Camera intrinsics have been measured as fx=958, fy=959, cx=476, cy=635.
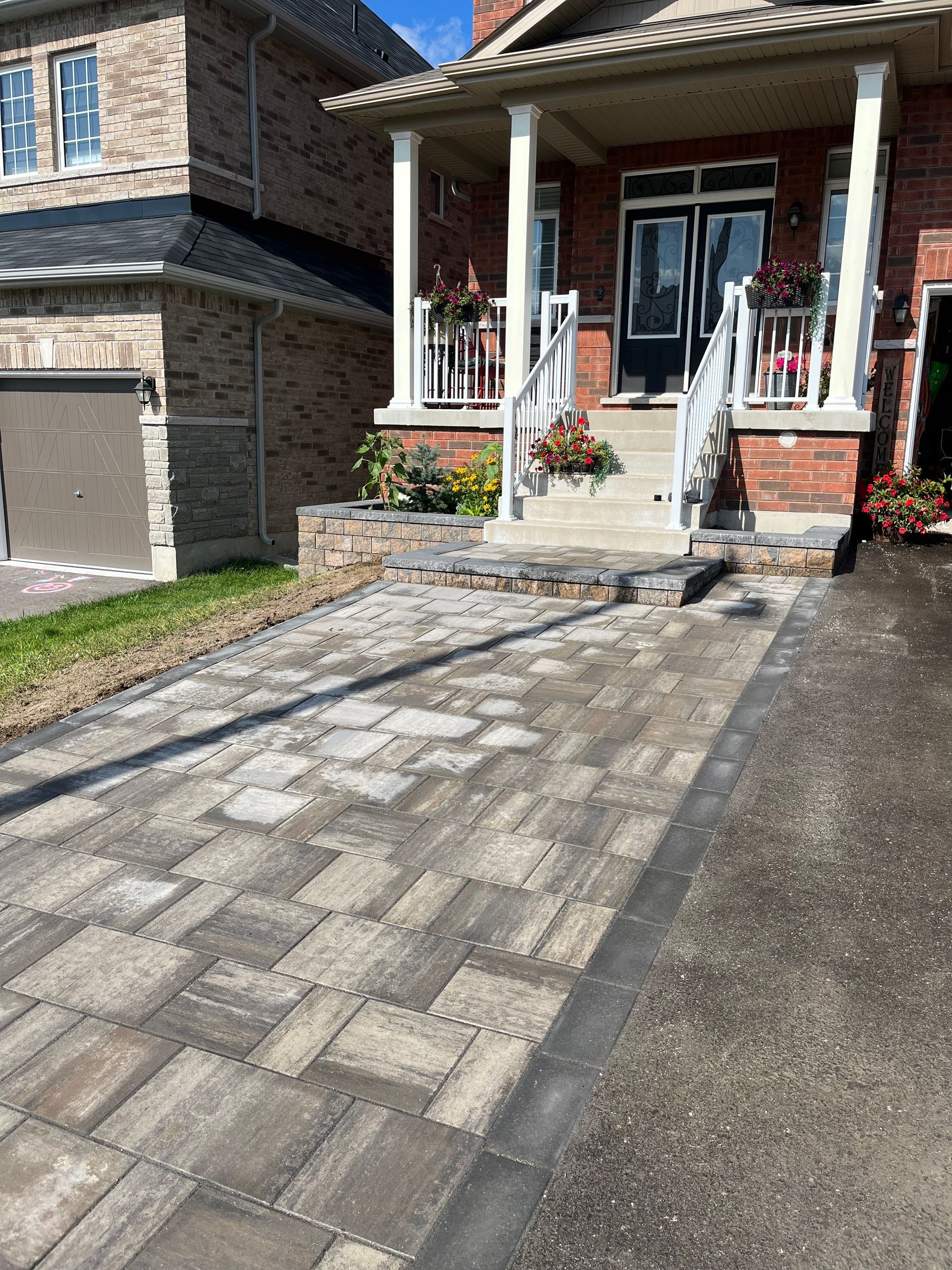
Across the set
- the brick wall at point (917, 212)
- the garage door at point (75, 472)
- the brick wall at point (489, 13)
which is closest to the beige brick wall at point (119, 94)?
the garage door at point (75, 472)

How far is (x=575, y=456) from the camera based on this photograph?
347 inches

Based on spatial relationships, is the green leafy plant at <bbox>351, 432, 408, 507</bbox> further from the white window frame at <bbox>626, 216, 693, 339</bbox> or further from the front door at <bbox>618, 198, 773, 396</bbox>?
the white window frame at <bbox>626, 216, 693, 339</bbox>

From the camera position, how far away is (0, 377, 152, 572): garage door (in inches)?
447

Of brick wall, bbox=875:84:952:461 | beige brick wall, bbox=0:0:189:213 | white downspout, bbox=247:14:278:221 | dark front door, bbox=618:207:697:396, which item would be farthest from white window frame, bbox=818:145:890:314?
beige brick wall, bbox=0:0:189:213

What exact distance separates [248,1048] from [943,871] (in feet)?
7.32

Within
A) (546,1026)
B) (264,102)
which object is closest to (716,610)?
(546,1026)

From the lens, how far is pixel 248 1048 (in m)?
2.32

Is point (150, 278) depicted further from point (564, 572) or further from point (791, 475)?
point (791, 475)

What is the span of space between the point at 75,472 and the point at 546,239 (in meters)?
6.55

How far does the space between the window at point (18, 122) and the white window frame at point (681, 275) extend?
799cm

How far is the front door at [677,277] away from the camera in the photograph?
1078 centimetres

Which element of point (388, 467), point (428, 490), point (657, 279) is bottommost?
point (428, 490)

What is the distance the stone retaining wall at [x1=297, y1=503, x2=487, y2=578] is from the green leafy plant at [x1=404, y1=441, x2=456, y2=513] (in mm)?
240

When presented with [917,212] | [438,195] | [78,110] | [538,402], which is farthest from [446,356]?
[438,195]
